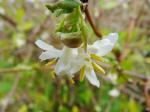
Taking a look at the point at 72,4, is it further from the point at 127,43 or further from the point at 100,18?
the point at 100,18

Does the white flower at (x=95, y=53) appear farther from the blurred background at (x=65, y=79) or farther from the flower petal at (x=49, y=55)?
the blurred background at (x=65, y=79)

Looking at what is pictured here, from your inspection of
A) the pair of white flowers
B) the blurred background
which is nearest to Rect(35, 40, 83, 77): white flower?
the pair of white flowers

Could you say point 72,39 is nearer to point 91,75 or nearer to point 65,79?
point 91,75

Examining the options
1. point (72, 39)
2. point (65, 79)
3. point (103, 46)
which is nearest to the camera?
point (72, 39)

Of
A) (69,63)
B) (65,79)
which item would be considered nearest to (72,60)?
(69,63)

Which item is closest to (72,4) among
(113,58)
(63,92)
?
(113,58)

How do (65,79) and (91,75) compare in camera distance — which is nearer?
(91,75)

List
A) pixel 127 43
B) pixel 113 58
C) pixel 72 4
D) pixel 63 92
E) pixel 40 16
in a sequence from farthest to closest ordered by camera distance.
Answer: pixel 40 16 → pixel 63 92 → pixel 127 43 → pixel 113 58 → pixel 72 4
